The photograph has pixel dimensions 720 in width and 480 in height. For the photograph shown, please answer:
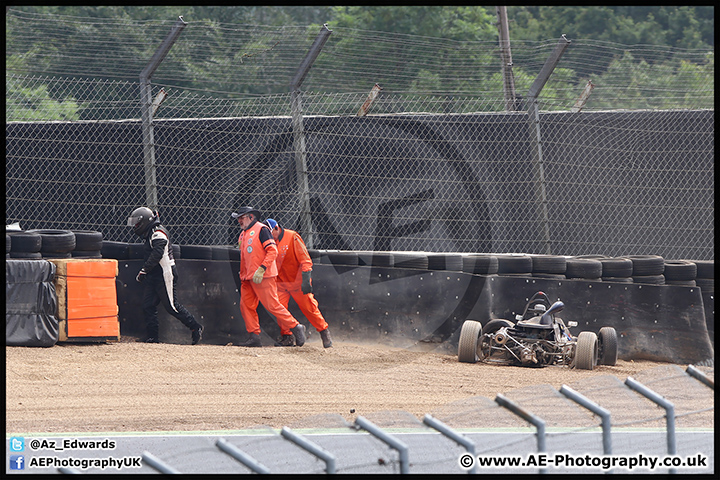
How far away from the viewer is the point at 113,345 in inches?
392

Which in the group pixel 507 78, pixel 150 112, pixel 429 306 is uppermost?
pixel 507 78

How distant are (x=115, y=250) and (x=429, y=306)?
12.4 ft

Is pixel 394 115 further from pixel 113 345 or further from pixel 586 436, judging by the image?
pixel 586 436

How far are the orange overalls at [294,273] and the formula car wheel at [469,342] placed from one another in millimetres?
1659

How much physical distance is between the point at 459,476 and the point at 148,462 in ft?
3.71

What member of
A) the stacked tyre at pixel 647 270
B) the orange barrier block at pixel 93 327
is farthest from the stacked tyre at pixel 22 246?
the stacked tyre at pixel 647 270

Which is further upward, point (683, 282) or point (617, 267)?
point (617, 267)

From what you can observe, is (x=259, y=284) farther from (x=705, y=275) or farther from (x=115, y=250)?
(x=705, y=275)

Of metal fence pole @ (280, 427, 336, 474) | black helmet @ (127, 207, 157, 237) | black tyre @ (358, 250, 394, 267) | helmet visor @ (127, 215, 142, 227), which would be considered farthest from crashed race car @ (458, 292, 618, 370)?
metal fence pole @ (280, 427, 336, 474)

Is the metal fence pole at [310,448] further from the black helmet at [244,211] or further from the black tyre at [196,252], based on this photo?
the black tyre at [196,252]

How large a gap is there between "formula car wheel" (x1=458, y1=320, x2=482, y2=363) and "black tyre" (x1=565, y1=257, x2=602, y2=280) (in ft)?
5.12

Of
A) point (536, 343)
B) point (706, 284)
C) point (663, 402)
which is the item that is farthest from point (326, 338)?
point (663, 402)

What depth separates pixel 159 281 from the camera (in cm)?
1049

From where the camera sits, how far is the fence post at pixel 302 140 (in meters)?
11.0
